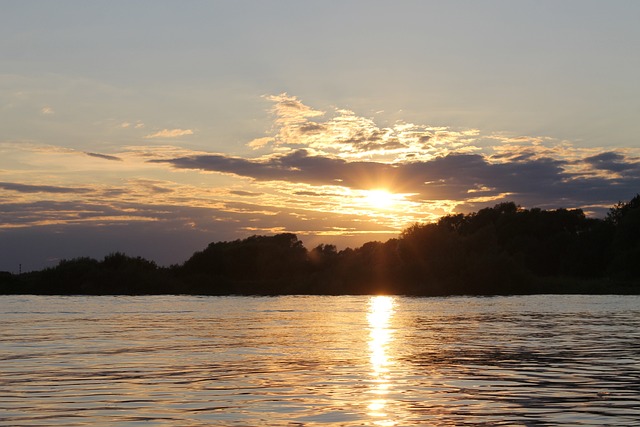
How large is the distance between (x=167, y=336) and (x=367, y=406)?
26.9 m

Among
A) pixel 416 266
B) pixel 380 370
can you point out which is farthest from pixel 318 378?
pixel 416 266

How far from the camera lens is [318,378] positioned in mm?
26641

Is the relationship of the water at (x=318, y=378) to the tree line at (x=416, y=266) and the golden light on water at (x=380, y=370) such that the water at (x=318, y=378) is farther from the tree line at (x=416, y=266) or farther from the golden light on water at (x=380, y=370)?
the tree line at (x=416, y=266)

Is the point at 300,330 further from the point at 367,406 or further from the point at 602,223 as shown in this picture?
the point at 602,223

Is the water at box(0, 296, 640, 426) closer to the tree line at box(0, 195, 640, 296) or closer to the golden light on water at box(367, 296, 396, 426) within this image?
the golden light on water at box(367, 296, 396, 426)

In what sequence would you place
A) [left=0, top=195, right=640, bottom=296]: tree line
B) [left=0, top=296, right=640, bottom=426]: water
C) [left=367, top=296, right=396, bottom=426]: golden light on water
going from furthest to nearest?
1. [left=0, top=195, right=640, bottom=296]: tree line
2. [left=367, top=296, right=396, bottom=426]: golden light on water
3. [left=0, top=296, right=640, bottom=426]: water

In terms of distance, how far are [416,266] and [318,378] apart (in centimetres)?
12806

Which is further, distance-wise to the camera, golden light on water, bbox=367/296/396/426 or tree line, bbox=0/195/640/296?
tree line, bbox=0/195/640/296

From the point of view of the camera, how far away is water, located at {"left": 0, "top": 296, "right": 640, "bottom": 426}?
19.3 metres

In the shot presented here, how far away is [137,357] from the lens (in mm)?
33156

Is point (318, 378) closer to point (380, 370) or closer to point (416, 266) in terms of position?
point (380, 370)

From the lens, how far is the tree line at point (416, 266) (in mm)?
148625

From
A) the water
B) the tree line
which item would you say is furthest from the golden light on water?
the tree line

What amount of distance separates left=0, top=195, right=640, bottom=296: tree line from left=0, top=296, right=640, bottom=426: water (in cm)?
10012
